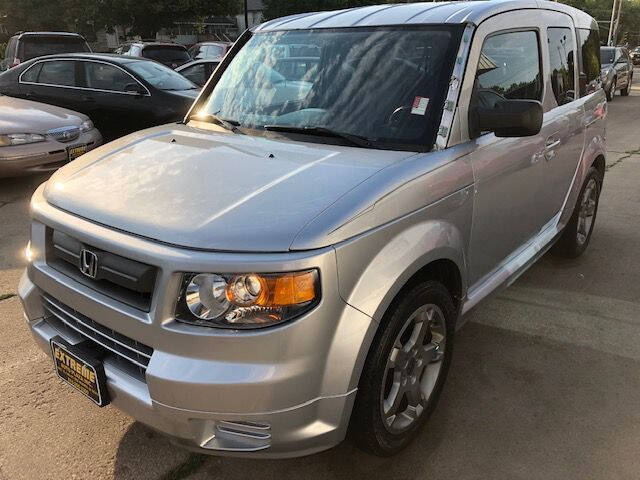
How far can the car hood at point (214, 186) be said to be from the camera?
6.30 ft

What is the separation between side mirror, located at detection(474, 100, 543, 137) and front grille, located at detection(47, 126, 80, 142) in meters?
5.51

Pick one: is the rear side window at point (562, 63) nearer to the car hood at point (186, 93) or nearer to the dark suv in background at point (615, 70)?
the car hood at point (186, 93)

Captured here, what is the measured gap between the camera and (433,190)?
2350 millimetres

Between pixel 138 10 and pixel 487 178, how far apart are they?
112 feet

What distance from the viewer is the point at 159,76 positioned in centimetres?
827

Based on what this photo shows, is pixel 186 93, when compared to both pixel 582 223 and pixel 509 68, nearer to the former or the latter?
pixel 582 223

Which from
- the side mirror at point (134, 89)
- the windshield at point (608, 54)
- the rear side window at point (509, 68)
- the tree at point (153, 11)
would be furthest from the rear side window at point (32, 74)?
the tree at point (153, 11)

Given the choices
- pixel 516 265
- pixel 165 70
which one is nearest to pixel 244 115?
pixel 516 265

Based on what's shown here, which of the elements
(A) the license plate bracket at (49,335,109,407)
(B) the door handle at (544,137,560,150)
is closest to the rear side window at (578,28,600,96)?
(B) the door handle at (544,137,560,150)

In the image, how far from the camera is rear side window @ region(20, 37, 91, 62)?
13164 millimetres

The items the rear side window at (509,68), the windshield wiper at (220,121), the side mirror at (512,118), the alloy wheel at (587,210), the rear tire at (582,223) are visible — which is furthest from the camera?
the alloy wheel at (587,210)

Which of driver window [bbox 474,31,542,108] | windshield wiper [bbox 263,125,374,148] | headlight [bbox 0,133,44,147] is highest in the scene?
driver window [bbox 474,31,542,108]

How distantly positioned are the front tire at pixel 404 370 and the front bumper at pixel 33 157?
544 centimetres

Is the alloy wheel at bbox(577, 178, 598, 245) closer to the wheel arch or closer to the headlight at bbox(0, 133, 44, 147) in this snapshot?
the wheel arch
